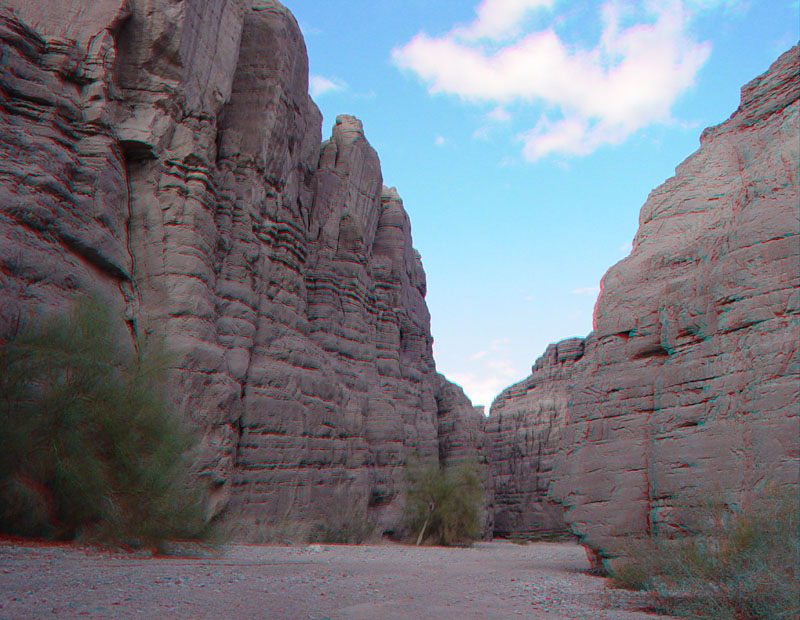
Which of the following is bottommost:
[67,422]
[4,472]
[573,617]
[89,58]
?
[573,617]

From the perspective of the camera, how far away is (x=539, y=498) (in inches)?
1924

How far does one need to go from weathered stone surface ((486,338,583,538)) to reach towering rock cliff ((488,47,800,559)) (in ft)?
106

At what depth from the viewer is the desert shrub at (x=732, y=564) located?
23.3 feet

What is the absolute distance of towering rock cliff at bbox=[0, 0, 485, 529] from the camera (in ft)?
48.3

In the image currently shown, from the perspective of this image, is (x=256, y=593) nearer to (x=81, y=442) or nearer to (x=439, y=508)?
(x=81, y=442)

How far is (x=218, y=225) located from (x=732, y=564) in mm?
19010

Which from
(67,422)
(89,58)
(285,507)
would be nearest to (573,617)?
(67,422)

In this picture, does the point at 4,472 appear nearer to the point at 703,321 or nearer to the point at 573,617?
the point at 573,617

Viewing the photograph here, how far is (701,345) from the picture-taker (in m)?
12.0

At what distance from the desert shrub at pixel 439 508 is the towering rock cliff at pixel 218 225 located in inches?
36.4

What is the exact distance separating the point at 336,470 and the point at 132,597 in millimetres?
19402

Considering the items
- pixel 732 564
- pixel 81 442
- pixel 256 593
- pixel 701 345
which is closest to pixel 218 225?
pixel 81 442

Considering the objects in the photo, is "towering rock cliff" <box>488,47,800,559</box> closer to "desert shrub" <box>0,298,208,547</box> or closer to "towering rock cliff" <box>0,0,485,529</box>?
"desert shrub" <box>0,298,208,547</box>

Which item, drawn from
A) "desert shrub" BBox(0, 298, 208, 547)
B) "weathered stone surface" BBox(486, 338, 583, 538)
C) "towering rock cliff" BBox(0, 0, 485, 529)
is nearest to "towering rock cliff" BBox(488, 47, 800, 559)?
"desert shrub" BBox(0, 298, 208, 547)
